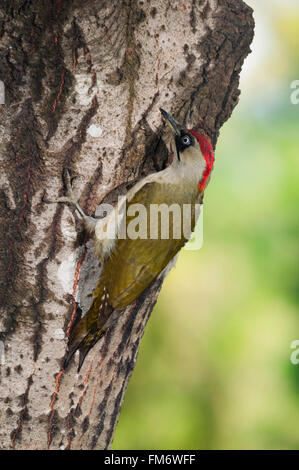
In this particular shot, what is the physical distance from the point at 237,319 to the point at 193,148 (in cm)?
144

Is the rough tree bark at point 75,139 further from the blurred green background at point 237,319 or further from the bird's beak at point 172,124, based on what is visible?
the blurred green background at point 237,319

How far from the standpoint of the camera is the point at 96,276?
2.01 metres

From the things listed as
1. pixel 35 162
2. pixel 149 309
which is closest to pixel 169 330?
pixel 149 309

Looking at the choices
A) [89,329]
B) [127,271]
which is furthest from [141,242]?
[89,329]

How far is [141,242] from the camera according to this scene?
213 centimetres

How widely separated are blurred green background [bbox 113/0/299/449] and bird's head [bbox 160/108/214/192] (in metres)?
1.03

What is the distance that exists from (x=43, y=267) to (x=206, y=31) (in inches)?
39.1

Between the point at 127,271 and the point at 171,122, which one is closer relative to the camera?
the point at 171,122

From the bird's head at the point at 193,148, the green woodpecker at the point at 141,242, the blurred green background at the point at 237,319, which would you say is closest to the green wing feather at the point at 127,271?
the green woodpecker at the point at 141,242

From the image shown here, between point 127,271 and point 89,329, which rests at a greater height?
point 127,271

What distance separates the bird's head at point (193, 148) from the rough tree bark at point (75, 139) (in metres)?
0.05

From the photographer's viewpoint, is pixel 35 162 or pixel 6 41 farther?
pixel 35 162

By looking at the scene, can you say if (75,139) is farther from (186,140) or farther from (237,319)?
(237,319)

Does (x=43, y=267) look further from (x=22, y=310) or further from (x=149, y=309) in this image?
(x=149, y=309)
